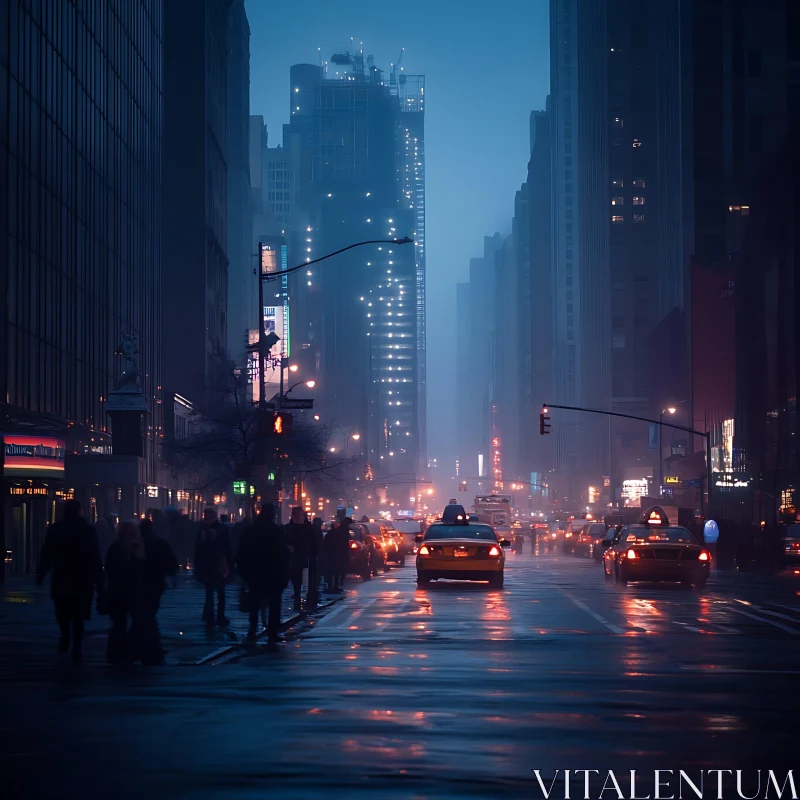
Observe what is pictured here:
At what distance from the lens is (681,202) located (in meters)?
143

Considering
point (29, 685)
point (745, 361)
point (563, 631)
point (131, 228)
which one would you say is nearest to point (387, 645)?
point (563, 631)

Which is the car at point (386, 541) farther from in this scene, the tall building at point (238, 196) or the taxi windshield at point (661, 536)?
the tall building at point (238, 196)

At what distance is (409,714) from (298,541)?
631 inches

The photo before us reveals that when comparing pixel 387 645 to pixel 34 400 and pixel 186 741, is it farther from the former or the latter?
pixel 34 400

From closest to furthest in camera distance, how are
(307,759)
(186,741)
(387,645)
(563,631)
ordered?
(307,759) < (186,741) < (387,645) < (563,631)

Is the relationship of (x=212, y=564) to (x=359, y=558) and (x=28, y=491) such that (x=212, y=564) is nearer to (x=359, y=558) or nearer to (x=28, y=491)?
(x=359, y=558)

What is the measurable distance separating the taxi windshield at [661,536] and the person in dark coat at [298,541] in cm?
1257

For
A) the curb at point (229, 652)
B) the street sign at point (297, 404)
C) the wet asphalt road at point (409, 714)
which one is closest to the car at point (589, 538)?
the street sign at point (297, 404)

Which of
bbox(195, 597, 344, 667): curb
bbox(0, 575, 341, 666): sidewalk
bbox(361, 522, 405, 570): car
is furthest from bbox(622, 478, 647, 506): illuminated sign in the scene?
bbox(195, 597, 344, 667): curb

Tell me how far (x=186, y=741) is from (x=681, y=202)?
447ft

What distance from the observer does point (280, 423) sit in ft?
122

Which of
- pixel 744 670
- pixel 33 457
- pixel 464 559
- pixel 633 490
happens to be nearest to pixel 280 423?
pixel 464 559

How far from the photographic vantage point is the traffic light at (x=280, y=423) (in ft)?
122

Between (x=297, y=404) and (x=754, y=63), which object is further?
(x=754, y=63)
